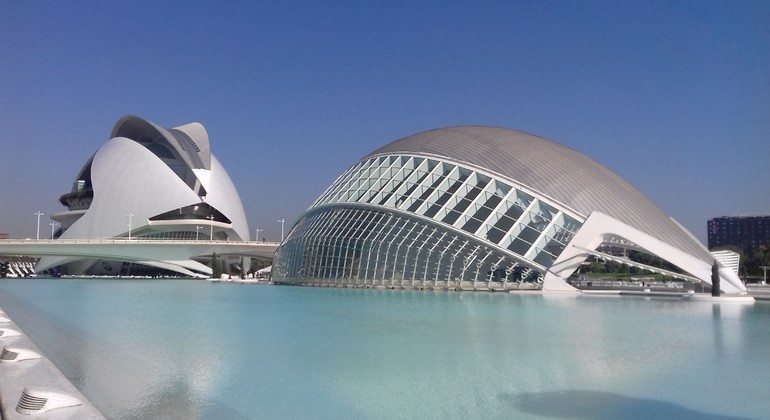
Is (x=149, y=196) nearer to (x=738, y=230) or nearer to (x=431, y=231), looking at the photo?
(x=431, y=231)

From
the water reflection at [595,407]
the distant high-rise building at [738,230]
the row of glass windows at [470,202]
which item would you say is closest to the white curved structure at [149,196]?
the row of glass windows at [470,202]

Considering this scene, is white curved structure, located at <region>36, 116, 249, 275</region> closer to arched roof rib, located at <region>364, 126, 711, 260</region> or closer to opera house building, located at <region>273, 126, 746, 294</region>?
opera house building, located at <region>273, 126, 746, 294</region>

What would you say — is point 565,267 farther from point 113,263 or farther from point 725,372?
point 113,263

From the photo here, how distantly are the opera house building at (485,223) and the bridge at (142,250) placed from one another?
35023 mm

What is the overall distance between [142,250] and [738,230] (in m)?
172

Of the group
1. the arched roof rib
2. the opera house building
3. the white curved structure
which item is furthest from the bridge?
the arched roof rib

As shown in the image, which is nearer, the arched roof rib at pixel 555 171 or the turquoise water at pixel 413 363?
the turquoise water at pixel 413 363

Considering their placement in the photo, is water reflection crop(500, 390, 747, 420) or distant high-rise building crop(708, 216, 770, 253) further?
distant high-rise building crop(708, 216, 770, 253)

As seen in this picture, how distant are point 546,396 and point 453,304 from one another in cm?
1512

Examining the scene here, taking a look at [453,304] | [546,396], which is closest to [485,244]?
[453,304]

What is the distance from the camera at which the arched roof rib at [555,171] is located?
3133 centimetres

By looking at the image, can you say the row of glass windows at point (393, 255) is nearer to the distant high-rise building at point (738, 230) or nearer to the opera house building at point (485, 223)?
the opera house building at point (485, 223)

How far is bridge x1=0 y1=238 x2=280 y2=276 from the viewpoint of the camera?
66.1m

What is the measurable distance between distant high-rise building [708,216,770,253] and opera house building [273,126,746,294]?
154 meters
